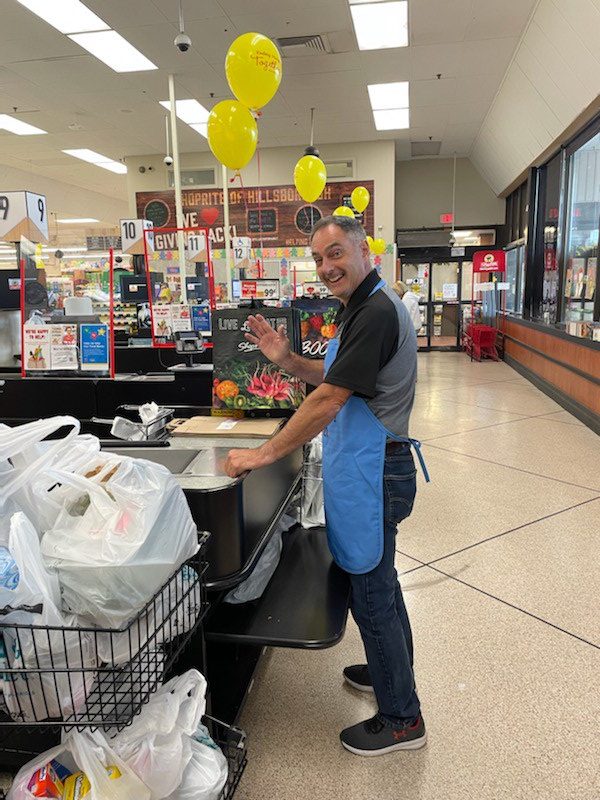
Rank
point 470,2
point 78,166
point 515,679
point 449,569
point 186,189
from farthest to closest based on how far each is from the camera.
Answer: point 78,166 → point 186,189 → point 470,2 → point 449,569 → point 515,679

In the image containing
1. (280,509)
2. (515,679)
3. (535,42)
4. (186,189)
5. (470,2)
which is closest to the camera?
(280,509)

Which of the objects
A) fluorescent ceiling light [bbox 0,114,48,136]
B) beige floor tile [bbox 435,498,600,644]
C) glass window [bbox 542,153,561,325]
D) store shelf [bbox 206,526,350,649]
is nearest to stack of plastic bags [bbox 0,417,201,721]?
store shelf [bbox 206,526,350,649]

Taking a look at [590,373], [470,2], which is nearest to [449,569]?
[590,373]

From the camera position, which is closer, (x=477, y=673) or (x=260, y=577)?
(x=260, y=577)

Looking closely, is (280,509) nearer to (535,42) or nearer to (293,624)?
(293,624)

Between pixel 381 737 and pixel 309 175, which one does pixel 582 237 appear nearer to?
pixel 309 175

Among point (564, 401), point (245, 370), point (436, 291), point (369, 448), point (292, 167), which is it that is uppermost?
point (292, 167)

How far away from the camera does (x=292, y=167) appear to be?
12.5 m

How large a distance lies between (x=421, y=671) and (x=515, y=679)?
340 millimetres

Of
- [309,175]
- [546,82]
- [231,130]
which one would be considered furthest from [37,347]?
[546,82]

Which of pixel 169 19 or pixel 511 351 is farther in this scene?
pixel 511 351

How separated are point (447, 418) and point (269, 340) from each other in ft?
15.9

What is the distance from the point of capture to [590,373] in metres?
5.95

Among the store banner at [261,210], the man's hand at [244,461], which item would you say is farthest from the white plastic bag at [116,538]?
the store banner at [261,210]
